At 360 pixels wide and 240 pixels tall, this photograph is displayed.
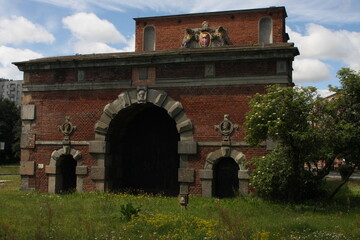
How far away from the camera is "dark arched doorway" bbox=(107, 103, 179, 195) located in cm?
1931

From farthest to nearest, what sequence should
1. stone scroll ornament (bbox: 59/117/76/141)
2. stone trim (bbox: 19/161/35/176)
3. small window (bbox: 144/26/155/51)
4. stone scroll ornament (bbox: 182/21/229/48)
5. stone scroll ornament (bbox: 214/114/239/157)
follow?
small window (bbox: 144/26/155/51) → stone scroll ornament (bbox: 182/21/229/48) → stone trim (bbox: 19/161/35/176) → stone scroll ornament (bbox: 59/117/76/141) → stone scroll ornament (bbox: 214/114/239/157)

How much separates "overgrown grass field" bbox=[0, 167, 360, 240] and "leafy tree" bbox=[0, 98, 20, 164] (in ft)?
134

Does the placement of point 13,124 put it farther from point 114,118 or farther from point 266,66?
point 266,66

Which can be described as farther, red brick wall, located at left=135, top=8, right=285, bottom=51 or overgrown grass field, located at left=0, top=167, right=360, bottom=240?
red brick wall, located at left=135, top=8, right=285, bottom=51

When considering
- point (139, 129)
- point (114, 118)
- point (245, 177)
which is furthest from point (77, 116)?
point (245, 177)

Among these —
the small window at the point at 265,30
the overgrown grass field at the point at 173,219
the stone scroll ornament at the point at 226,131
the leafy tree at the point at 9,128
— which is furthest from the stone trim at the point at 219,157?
the leafy tree at the point at 9,128

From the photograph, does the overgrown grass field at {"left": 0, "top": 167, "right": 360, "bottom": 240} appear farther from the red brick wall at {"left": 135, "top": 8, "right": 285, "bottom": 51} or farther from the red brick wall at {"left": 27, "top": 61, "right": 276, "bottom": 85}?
the red brick wall at {"left": 135, "top": 8, "right": 285, "bottom": 51}

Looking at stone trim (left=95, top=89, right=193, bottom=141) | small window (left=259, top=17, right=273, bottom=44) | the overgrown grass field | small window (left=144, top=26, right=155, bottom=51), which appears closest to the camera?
the overgrown grass field

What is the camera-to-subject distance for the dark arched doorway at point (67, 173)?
18828 mm

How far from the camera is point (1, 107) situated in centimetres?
5650

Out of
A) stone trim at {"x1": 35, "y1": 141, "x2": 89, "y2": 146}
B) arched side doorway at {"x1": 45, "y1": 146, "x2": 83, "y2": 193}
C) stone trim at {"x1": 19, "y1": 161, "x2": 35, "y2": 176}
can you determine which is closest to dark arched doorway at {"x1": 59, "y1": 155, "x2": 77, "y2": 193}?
arched side doorway at {"x1": 45, "y1": 146, "x2": 83, "y2": 193}

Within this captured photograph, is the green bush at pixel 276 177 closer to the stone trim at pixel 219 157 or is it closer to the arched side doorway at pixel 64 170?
the stone trim at pixel 219 157

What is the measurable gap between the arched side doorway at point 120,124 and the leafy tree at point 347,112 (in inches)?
208

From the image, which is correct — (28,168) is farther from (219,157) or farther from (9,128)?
(9,128)
